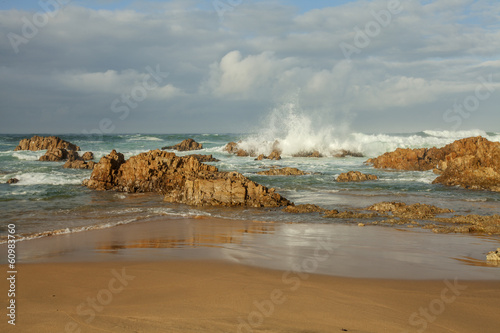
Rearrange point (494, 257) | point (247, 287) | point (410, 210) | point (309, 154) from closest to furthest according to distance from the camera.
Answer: point (247, 287) → point (494, 257) → point (410, 210) → point (309, 154)

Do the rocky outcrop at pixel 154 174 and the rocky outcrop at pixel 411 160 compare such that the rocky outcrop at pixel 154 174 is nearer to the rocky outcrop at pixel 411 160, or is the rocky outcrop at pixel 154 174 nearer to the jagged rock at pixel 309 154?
the rocky outcrop at pixel 411 160

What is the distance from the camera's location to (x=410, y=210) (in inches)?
378

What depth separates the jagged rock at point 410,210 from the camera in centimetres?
926

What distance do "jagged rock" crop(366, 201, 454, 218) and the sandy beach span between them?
2417 mm

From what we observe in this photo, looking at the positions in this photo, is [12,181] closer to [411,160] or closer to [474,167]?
[474,167]

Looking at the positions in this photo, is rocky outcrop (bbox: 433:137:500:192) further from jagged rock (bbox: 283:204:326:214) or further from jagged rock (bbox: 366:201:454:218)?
jagged rock (bbox: 283:204:326:214)

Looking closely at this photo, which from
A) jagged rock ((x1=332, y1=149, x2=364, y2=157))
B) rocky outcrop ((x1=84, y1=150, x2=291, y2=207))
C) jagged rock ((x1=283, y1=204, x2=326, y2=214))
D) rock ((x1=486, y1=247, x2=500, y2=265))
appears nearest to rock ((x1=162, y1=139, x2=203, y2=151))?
jagged rock ((x1=332, y1=149, x2=364, y2=157))

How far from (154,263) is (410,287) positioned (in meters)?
3.06

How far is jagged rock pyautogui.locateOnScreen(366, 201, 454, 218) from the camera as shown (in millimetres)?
9262

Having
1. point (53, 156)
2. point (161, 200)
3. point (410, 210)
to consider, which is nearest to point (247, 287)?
point (410, 210)

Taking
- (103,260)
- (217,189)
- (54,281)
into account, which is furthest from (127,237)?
(217,189)

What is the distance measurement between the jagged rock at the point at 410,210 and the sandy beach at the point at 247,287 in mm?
2417

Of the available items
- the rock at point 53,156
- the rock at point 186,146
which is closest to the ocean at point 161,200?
the rock at point 53,156

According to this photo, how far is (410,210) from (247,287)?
6694mm
